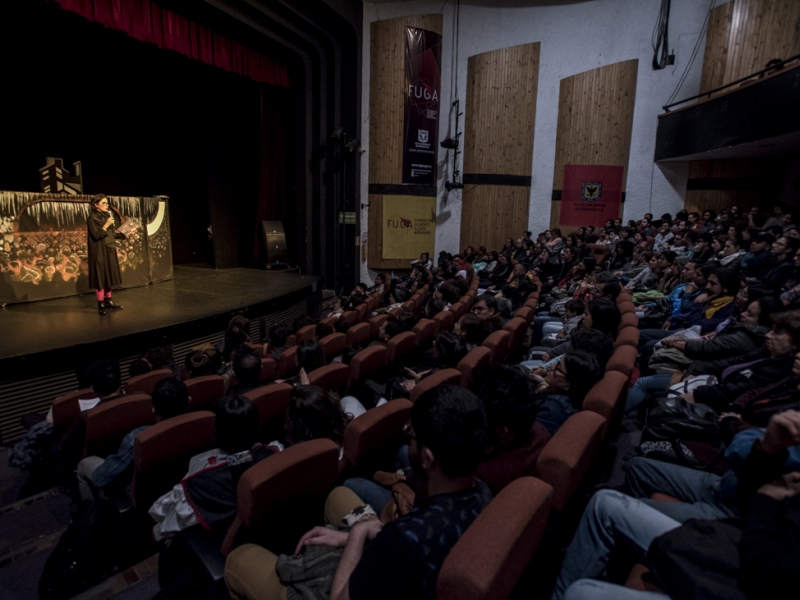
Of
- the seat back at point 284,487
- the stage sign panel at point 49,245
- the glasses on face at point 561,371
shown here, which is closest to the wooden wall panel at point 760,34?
the glasses on face at point 561,371

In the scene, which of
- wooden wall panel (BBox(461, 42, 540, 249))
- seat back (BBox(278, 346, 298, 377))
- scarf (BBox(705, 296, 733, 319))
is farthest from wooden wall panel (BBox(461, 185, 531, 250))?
seat back (BBox(278, 346, 298, 377))

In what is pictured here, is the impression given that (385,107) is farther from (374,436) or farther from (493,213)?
(374,436)

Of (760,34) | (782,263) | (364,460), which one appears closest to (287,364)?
(364,460)

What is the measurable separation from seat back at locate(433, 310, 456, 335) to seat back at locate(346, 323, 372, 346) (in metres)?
0.48

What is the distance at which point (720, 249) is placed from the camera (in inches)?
160

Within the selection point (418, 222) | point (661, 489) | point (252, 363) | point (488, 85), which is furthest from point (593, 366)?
point (488, 85)

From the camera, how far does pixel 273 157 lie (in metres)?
7.15

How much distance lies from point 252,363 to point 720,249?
3.96m

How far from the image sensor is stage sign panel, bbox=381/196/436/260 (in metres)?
7.52

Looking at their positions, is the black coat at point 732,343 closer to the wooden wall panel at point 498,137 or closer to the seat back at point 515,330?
the seat back at point 515,330

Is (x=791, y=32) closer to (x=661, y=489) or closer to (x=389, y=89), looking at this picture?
(x=389, y=89)

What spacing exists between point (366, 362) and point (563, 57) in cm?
722

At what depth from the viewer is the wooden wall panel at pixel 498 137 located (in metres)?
7.62

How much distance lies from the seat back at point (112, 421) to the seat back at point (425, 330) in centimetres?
139
